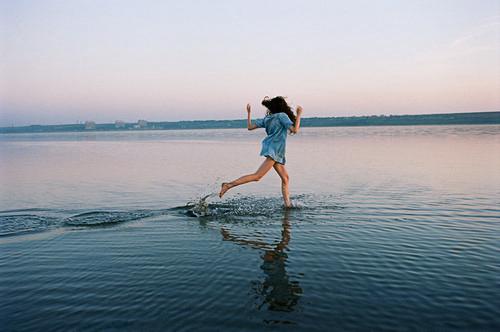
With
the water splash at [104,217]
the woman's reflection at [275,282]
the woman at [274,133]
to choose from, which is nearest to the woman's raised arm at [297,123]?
the woman at [274,133]

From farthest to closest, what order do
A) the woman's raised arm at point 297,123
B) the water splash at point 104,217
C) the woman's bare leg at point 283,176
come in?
the woman's bare leg at point 283,176, the woman's raised arm at point 297,123, the water splash at point 104,217

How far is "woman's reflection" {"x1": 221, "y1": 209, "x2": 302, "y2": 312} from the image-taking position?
16.5ft

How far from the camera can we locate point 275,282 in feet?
18.6

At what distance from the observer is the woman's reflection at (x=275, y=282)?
5.03 metres

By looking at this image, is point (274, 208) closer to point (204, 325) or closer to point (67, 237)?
point (67, 237)

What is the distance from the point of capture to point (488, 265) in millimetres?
6309

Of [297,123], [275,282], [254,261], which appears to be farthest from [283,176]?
[275,282]

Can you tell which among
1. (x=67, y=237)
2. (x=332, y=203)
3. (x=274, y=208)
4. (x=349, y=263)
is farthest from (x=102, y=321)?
(x=332, y=203)

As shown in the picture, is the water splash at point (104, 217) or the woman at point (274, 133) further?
the woman at point (274, 133)

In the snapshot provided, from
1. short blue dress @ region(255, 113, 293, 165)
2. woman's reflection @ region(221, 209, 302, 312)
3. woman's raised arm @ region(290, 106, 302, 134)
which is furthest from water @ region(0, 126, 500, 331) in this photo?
woman's raised arm @ region(290, 106, 302, 134)

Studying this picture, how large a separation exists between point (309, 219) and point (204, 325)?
5524mm

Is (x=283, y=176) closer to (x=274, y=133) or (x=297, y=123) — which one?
(x=274, y=133)

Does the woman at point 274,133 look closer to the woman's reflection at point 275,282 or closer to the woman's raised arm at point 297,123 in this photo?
the woman's raised arm at point 297,123

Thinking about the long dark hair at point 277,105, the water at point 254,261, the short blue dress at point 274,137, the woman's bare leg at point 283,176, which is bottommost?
the water at point 254,261
